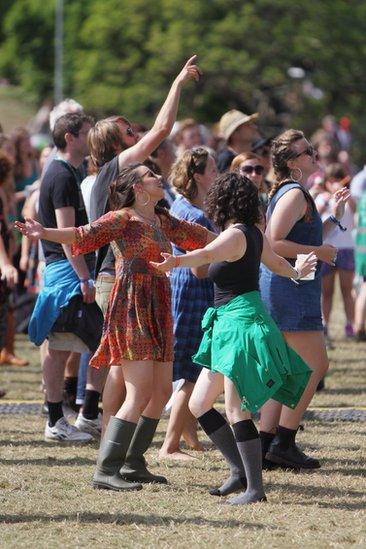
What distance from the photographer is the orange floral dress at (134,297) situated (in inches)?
270

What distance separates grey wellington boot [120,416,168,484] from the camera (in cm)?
712

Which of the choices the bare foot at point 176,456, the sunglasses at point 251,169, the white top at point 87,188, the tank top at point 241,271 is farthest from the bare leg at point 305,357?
the white top at point 87,188

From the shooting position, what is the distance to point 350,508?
6.60 metres

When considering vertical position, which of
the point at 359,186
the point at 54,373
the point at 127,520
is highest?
the point at 359,186

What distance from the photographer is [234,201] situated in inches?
265

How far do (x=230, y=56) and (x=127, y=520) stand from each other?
3807 centimetres

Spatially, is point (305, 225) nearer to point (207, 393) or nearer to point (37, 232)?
point (207, 393)

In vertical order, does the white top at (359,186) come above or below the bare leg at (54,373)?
above

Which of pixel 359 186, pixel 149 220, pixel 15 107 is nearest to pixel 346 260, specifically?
pixel 359 186

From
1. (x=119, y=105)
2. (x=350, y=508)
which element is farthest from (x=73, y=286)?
(x=119, y=105)

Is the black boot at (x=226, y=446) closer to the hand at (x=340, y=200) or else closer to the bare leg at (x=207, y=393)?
the bare leg at (x=207, y=393)

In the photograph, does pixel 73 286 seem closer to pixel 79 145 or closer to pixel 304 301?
pixel 79 145

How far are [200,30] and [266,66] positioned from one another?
8.62 feet

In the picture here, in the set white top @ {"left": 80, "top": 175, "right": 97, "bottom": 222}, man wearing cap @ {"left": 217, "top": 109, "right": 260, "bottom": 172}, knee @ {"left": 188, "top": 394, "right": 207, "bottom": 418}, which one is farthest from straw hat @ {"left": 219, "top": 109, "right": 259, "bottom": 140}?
knee @ {"left": 188, "top": 394, "right": 207, "bottom": 418}
